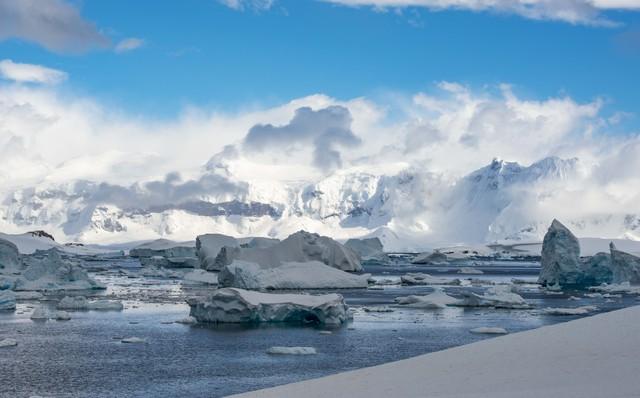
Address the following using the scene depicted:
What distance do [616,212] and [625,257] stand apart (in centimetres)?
16762

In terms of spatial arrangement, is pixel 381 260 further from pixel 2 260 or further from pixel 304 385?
pixel 304 385

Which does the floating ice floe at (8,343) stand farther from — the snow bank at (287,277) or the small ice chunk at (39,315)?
the snow bank at (287,277)

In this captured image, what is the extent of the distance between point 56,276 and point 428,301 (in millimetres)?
16411

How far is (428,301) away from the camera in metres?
28.6

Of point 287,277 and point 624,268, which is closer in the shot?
point 287,277

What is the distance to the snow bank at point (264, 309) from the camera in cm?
2316

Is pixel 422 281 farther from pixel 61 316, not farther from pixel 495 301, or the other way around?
pixel 61 316

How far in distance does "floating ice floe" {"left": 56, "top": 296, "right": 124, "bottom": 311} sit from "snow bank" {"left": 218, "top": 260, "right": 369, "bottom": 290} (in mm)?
6772

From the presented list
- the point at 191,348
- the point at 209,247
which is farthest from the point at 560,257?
the point at 191,348

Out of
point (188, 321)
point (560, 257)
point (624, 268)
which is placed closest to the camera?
point (188, 321)

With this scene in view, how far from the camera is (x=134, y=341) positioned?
19500 millimetres

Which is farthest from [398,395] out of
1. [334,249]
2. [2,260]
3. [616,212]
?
[616,212]

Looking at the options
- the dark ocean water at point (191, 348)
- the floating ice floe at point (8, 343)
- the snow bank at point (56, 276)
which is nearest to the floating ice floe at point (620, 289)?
the dark ocean water at point (191, 348)

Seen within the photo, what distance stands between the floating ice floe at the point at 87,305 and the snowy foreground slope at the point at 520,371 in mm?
15970
